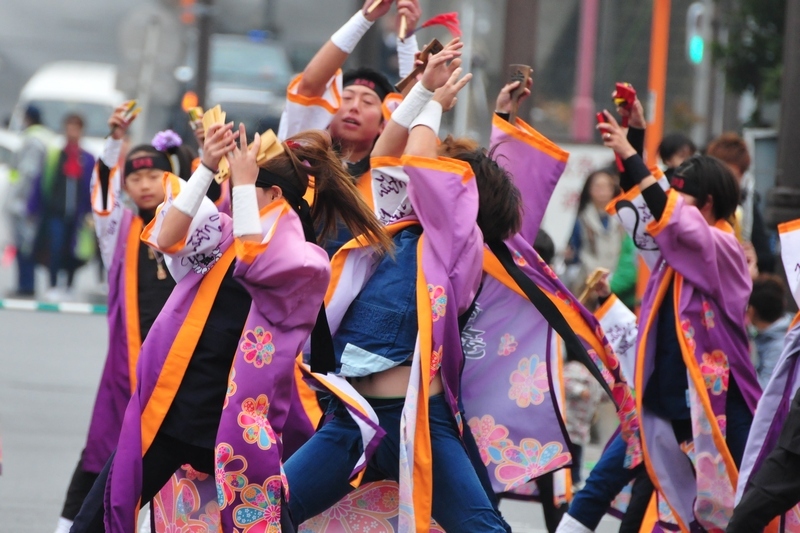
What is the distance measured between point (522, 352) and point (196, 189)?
142 cm

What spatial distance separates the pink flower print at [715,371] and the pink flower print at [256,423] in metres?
1.95

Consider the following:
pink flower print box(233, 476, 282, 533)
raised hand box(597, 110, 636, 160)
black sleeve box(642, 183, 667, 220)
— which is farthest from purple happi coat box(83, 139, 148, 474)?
black sleeve box(642, 183, 667, 220)

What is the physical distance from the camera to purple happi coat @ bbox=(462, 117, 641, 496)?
471 cm

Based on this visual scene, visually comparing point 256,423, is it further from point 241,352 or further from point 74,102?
point 74,102

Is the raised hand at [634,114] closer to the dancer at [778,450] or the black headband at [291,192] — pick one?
the dancer at [778,450]

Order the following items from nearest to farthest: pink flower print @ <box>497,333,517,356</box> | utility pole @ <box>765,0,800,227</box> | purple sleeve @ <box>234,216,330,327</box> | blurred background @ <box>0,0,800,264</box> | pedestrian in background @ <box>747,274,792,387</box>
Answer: purple sleeve @ <box>234,216,330,327</box>, pink flower print @ <box>497,333,517,356</box>, pedestrian in background @ <box>747,274,792,387</box>, utility pole @ <box>765,0,800,227</box>, blurred background @ <box>0,0,800,264</box>

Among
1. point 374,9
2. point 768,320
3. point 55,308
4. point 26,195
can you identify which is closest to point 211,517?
point 374,9

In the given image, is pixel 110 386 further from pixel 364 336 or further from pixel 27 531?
pixel 364 336

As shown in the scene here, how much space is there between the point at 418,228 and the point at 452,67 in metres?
0.52

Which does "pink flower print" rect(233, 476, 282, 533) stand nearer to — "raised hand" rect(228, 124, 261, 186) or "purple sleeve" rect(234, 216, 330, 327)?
"purple sleeve" rect(234, 216, 330, 327)

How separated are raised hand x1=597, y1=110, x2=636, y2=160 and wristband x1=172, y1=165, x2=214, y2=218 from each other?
1632 millimetres

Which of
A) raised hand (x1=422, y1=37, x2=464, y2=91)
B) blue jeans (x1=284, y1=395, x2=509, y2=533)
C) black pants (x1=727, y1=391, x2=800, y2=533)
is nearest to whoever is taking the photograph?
blue jeans (x1=284, y1=395, x2=509, y2=533)

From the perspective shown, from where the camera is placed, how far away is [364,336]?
14.0 ft

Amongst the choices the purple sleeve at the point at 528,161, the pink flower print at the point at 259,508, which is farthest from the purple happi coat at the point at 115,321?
the pink flower print at the point at 259,508
